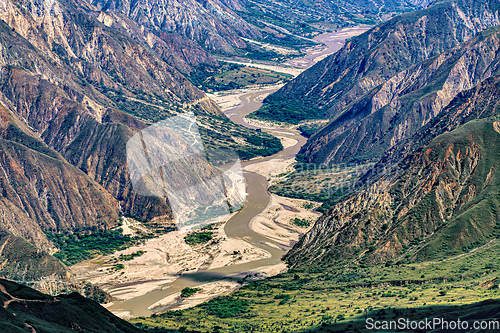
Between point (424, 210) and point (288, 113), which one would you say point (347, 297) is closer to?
point (424, 210)

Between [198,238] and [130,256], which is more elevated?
[198,238]

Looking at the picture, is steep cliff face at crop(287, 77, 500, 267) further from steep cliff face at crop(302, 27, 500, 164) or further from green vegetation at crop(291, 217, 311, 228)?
steep cliff face at crop(302, 27, 500, 164)

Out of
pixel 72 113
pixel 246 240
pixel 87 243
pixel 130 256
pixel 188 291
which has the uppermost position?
pixel 72 113

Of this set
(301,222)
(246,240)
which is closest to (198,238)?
(246,240)

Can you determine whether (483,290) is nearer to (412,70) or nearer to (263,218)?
(263,218)

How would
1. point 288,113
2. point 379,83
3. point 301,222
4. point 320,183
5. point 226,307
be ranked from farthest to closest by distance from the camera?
point 288,113, point 379,83, point 320,183, point 301,222, point 226,307

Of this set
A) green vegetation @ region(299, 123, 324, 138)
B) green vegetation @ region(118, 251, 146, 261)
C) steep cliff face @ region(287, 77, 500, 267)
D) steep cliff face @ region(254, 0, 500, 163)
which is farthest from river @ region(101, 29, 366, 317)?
steep cliff face @ region(254, 0, 500, 163)

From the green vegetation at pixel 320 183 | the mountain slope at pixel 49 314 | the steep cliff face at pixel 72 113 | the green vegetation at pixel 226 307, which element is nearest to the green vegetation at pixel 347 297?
the green vegetation at pixel 226 307

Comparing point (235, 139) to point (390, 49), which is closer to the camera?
point (235, 139)
